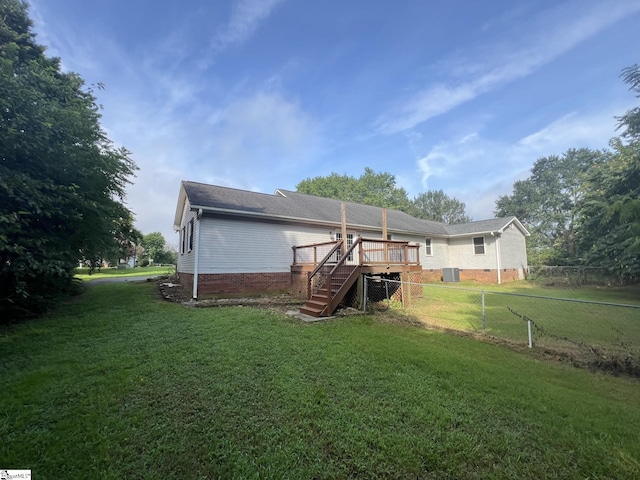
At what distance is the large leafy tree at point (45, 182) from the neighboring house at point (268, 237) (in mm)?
2856

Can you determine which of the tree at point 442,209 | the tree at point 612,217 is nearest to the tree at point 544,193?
the tree at point 442,209

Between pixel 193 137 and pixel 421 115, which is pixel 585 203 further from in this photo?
pixel 193 137

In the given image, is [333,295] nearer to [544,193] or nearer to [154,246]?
[154,246]

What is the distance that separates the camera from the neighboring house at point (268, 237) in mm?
10180

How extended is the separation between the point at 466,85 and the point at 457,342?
10.4m

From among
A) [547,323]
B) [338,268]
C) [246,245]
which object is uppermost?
[246,245]

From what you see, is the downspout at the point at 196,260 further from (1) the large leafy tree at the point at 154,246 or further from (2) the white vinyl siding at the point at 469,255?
(1) the large leafy tree at the point at 154,246

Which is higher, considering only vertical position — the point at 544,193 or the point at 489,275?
the point at 544,193

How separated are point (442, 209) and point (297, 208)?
4396cm

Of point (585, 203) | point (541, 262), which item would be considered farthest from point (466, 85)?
point (541, 262)

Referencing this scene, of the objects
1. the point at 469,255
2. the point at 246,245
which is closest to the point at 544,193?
the point at 469,255

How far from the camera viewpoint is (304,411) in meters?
2.84

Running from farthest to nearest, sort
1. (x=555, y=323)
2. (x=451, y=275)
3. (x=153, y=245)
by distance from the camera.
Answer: (x=153, y=245), (x=451, y=275), (x=555, y=323)

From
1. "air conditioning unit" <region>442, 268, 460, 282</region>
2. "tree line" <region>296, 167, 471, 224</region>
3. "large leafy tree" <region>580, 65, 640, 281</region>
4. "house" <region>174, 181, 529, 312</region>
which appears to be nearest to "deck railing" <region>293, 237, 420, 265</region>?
"house" <region>174, 181, 529, 312</region>
